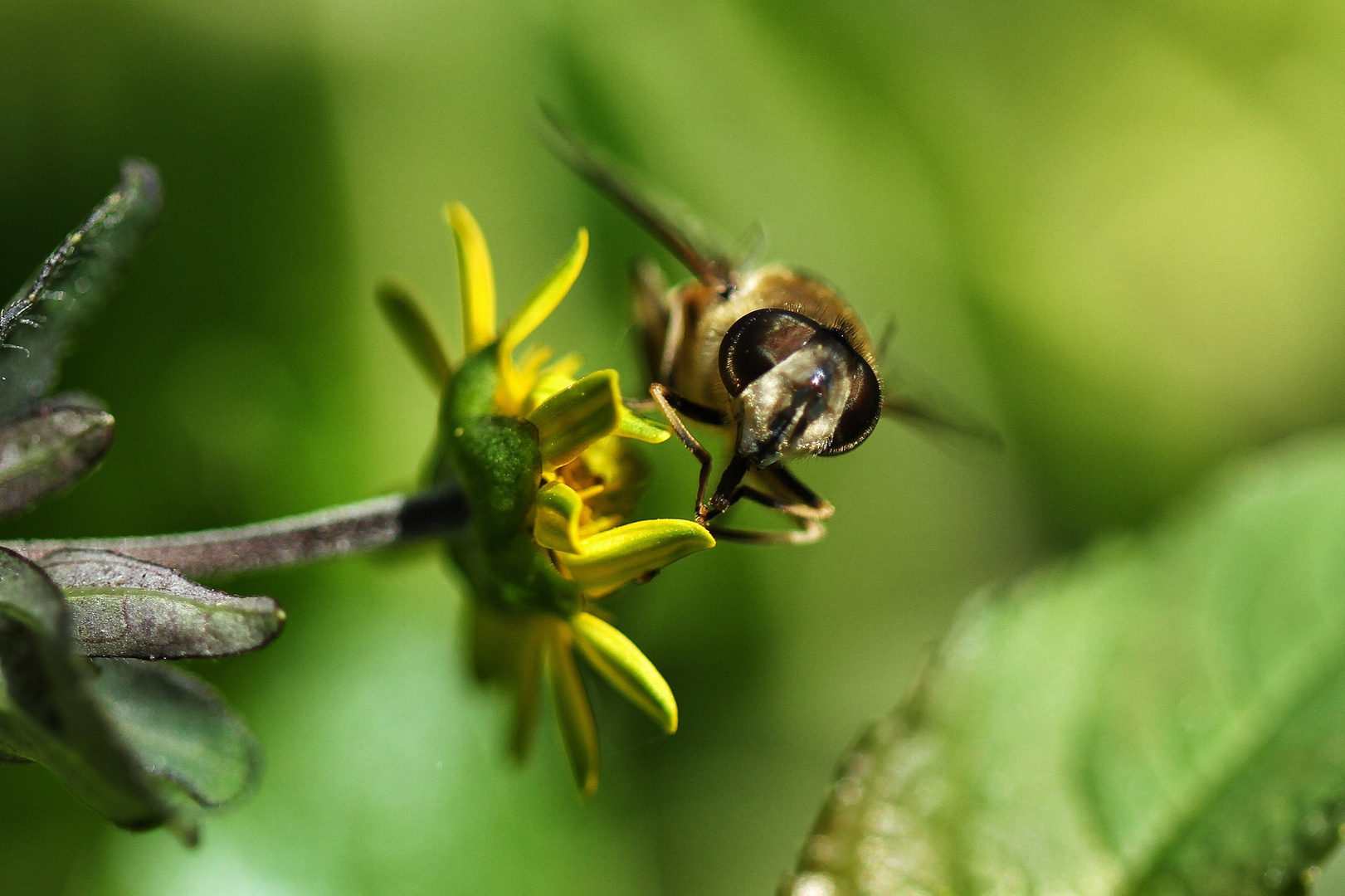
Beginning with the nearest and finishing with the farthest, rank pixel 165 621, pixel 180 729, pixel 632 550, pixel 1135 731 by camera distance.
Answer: pixel 165 621
pixel 180 729
pixel 632 550
pixel 1135 731

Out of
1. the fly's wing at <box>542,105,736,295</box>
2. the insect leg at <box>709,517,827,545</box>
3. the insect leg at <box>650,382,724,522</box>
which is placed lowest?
the insect leg at <box>709,517,827,545</box>

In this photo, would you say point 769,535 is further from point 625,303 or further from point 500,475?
point 625,303

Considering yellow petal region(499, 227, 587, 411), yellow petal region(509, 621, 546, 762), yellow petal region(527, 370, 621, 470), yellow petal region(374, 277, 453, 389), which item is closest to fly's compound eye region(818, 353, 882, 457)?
yellow petal region(527, 370, 621, 470)

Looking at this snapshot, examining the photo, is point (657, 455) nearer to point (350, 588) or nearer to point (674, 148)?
point (350, 588)

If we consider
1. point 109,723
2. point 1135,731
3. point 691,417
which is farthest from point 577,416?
point 1135,731

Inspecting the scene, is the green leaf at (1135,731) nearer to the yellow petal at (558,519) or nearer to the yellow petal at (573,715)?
the yellow petal at (573,715)

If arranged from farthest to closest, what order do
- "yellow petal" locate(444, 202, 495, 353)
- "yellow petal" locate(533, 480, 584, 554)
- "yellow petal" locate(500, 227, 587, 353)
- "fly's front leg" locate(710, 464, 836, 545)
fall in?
1. "yellow petal" locate(444, 202, 495, 353)
2. "yellow petal" locate(500, 227, 587, 353)
3. "fly's front leg" locate(710, 464, 836, 545)
4. "yellow petal" locate(533, 480, 584, 554)

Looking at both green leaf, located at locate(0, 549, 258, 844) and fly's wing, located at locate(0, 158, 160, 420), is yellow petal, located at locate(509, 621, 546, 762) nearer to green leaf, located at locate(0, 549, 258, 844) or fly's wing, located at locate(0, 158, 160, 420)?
green leaf, located at locate(0, 549, 258, 844)

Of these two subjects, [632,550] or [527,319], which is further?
[527,319]
